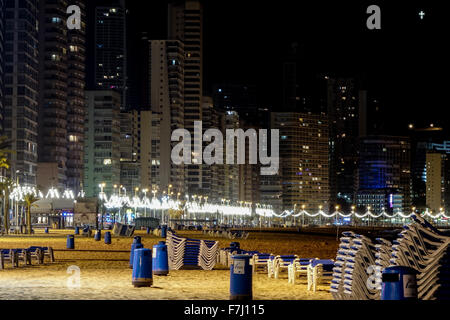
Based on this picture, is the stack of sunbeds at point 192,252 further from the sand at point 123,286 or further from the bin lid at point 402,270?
the bin lid at point 402,270

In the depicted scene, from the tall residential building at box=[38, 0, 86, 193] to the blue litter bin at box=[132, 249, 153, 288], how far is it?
13854 centimetres

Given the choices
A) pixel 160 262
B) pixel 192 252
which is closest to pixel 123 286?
pixel 160 262

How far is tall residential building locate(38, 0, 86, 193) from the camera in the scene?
163000 mm

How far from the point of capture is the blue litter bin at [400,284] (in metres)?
11.2

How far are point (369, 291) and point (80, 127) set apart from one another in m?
165

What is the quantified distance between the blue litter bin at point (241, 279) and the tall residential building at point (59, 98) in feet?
467

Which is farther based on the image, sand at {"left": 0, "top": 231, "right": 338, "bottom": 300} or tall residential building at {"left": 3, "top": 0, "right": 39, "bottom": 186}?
tall residential building at {"left": 3, "top": 0, "right": 39, "bottom": 186}

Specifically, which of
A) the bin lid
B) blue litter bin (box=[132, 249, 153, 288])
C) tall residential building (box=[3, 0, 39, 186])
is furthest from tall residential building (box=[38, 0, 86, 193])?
the bin lid

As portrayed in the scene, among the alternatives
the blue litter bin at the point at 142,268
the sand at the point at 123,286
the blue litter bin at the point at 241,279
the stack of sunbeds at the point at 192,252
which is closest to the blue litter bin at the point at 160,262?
the sand at the point at 123,286

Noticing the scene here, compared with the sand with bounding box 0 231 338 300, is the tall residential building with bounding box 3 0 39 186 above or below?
above

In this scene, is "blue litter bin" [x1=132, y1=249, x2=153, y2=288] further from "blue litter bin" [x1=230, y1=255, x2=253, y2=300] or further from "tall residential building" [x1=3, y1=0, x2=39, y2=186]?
"tall residential building" [x1=3, y1=0, x2=39, y2=186]

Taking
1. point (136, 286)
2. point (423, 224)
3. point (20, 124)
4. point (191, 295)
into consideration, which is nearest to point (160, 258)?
point (136, 286)

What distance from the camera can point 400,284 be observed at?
11273 mm

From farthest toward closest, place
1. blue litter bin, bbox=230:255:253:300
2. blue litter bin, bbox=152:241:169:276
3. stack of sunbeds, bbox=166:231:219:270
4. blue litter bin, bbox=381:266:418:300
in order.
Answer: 1. stack of sunbeds, bbox=166:231:219:270
2. blue litter bin, bbox=152:241:169:276
3. blue litter bin, bbox=230:255:253:300
4. blue litter bin, bbox=381:266:418:300
